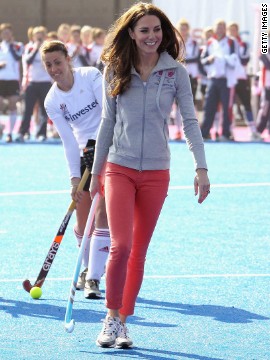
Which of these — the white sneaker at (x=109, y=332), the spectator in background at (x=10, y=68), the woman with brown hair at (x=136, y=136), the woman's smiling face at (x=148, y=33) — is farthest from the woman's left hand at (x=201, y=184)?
the spectator in background at (x=10, y=68)

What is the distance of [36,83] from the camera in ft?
71.7

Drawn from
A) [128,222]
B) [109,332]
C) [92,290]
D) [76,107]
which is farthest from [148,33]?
[92,290]

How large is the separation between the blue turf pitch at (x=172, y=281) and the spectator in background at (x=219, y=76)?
628 cm

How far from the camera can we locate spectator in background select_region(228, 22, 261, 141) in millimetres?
22000

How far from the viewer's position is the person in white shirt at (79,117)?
810 centimetres

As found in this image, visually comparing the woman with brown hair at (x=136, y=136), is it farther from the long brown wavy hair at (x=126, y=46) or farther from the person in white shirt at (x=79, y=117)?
the person in white shirt at (x=79, y=117)

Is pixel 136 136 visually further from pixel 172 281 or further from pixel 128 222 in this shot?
pixel 172 281

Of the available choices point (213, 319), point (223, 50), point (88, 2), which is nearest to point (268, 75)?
point (223, 50)

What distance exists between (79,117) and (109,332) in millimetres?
2218

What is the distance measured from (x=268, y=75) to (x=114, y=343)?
A: 1571 cm

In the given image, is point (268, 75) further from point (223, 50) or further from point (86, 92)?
point (86, 92)

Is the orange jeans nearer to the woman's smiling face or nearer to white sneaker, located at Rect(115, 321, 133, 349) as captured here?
white sneaker, located at Rect(115, 321, 133, 349)

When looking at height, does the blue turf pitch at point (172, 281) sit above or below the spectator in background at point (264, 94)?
below

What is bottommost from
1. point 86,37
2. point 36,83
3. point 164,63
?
point 36,83
